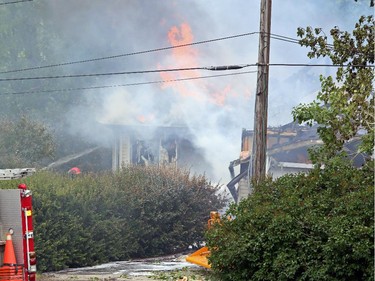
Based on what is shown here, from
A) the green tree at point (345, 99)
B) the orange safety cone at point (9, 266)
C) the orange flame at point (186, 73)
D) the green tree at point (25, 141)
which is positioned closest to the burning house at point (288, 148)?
the orange flame at point (186, 73)

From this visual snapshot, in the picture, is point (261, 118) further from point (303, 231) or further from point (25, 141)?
point (25, 141)

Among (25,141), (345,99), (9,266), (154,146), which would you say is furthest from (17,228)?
(154,146)

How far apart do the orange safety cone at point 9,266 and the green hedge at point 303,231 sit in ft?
9.95

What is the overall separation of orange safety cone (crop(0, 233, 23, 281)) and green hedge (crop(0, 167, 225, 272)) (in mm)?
6177

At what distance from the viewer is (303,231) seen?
10.6 metres

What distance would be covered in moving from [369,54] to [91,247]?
8.11m

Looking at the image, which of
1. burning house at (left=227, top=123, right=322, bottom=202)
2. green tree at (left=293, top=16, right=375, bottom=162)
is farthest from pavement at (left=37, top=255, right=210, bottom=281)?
burning house at (left=227, top=123, right=322, bottom=202)

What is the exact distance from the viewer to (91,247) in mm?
18422

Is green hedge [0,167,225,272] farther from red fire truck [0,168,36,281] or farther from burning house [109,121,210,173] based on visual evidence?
burning house [109,121,210,173]

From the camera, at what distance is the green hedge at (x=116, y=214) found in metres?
17.2

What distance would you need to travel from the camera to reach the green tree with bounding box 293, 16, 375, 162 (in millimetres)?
12781

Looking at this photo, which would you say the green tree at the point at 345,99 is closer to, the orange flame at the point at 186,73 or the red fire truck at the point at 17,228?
the red fire truck at the point at 17,228

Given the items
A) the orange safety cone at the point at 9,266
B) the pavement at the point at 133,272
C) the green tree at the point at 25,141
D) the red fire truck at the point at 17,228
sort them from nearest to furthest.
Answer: the orange safety cone at the point at 9,266 < the red fire truck at the point at 17,228 < the pavement at the point at 133,272 < the green tree at the point at 25,141

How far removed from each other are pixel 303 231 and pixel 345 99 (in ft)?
10.6
